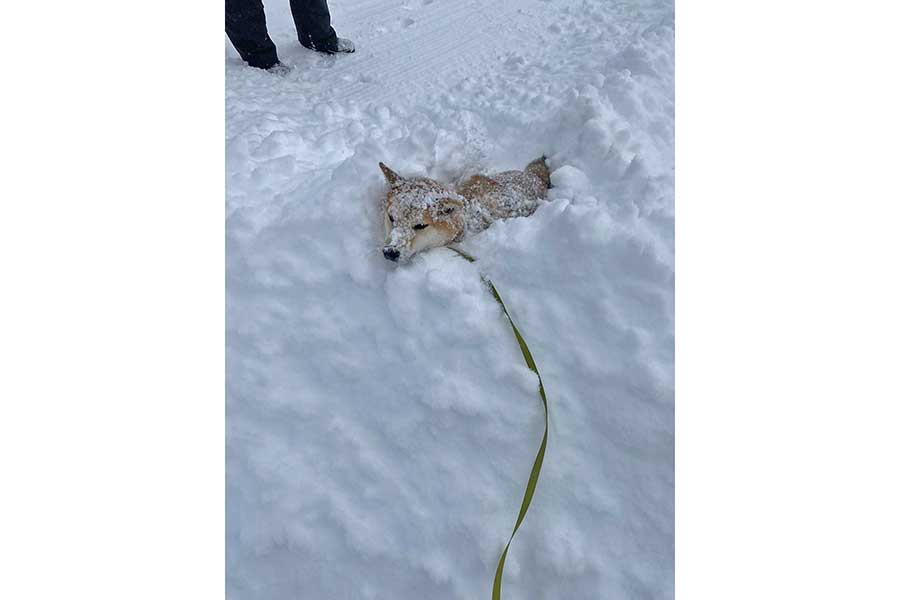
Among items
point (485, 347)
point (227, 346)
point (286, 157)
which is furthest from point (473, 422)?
point (286, 157)

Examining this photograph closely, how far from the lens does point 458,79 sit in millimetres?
3160

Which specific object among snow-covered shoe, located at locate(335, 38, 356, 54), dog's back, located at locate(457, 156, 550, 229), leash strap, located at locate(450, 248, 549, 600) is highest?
snow-covered shoe, located at locate(335, 38, 356, 54)

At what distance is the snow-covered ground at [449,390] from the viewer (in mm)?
1385

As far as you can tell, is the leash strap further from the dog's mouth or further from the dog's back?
the dog's back

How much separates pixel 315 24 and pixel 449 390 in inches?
114

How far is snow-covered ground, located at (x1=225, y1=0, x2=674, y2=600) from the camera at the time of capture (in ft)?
4.54

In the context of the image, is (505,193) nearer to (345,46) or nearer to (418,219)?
(418,219)

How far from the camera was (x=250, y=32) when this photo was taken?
10.7 ft

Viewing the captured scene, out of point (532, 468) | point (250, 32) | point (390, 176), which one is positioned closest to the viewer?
point (532, 468)

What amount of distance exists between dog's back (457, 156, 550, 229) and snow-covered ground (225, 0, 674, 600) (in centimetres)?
13

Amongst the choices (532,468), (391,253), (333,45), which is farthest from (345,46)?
(532,468)

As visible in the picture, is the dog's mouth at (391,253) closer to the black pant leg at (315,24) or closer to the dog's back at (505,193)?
the dog's back at (505,193)

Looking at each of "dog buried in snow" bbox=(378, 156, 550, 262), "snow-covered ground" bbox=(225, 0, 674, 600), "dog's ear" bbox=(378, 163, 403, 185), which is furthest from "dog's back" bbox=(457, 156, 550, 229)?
"dog's ear" bbox=(378, 163, 403, 185)

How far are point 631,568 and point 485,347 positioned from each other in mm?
656
